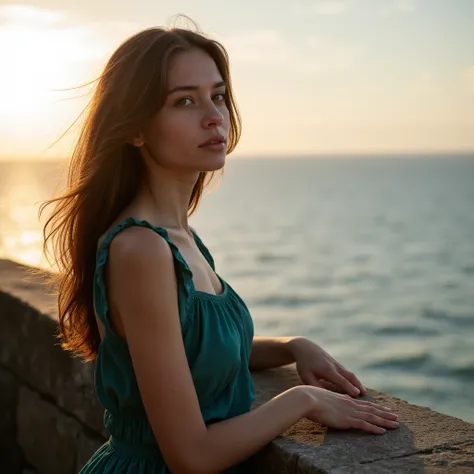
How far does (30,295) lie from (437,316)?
3510 cm

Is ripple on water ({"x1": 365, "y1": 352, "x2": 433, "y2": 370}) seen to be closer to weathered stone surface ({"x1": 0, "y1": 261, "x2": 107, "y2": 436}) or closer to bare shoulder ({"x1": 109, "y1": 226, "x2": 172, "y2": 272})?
weathered stone surface ({"x1": 0, "y1": 261, "x2": 107, "y2": 436})

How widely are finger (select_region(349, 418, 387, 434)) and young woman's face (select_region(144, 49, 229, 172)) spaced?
32.5 inches

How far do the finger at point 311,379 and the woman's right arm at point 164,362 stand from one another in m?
0.58

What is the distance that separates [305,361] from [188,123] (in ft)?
3.11

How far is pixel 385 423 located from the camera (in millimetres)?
2352

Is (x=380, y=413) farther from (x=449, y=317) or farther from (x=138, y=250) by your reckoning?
(x=449, y=317)

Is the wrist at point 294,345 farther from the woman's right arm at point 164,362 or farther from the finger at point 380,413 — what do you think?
the woman's right arm at point 164,362

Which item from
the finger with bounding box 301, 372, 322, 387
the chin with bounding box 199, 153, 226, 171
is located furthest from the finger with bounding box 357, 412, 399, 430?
the chin with bounding box 199, 153, 226, 171

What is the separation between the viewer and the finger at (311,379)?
9.15 feet

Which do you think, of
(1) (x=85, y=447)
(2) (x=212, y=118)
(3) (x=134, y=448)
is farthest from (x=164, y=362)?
(1) (x=85, y=447)

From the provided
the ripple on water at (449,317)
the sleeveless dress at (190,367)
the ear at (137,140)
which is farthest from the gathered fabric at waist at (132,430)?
the ripple on water at (449,317)

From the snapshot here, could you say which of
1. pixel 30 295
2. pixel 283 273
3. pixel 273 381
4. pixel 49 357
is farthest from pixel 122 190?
pixel 283 273

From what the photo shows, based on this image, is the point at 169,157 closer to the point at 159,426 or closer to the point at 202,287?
the point at 202,287

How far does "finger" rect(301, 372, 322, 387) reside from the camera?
2789 millimetres
